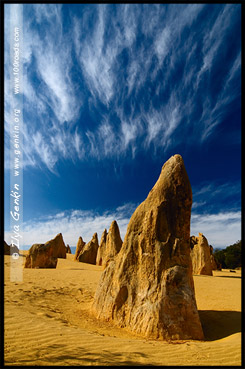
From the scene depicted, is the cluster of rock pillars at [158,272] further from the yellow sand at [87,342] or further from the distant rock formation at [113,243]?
the distant rock formation at [113,243]

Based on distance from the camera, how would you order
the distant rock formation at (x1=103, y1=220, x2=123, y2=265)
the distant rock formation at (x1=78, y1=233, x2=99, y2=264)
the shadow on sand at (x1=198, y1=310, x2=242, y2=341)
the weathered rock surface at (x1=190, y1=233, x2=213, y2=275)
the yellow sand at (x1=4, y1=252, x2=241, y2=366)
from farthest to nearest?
the distant rock formation at (x1=78, y1=233, x2=99, y2=264) → the weathered rock surface at (x1=190, y1=233, x2=213, y2=275) → the distant rock formation at (x1=103, y1=220, x2=123, y2=265) → the shadow on sand at (x1=198, y1=310, x2=242, y2=341) → the yellow sand at (x1=4, y1=252, x2=241, y2=366)

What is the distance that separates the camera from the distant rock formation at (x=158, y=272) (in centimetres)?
513

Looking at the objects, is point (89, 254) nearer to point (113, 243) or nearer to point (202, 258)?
point (113, 243)

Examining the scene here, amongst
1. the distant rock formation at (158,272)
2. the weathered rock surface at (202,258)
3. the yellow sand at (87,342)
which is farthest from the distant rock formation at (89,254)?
the distant rock formation at (158,272)

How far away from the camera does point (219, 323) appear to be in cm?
637

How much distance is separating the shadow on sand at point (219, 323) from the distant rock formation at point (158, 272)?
723mm

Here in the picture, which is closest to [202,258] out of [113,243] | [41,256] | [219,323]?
[113,243]

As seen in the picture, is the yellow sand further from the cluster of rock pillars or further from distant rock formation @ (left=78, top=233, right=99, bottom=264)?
distant rock formation @ (left=78, top=233, right=99, bottom=264)

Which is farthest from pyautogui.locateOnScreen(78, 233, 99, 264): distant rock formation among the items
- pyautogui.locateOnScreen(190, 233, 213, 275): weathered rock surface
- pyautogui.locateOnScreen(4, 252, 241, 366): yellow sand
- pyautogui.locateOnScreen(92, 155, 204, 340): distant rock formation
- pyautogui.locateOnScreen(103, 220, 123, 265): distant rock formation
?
pyautogui.locateOnScreen(92, 155, 204, 340): distant rock formation

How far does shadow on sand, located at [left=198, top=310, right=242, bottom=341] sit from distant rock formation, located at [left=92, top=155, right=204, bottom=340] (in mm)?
723

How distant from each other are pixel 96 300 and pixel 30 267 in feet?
33.2

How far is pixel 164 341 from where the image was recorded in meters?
4.66

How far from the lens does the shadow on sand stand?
5604 millimetres

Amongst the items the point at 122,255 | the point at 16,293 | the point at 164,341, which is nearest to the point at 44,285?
the point at 16,293
